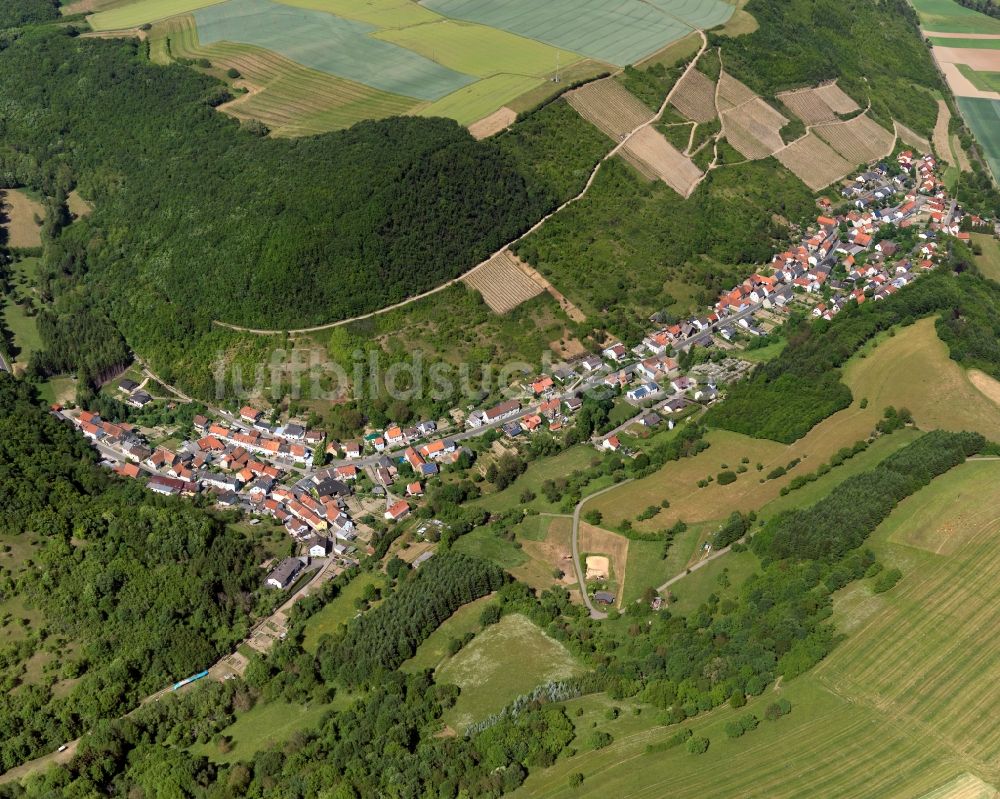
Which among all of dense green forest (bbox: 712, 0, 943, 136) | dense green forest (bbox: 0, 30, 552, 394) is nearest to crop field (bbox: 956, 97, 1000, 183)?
dense green forest (bbox: 712, 0, 943, 136)

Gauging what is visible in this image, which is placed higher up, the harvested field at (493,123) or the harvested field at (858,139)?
the harvested field at (493,123)

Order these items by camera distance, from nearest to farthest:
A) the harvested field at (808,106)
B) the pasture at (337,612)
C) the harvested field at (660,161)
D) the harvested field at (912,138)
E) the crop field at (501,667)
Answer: the crop field at (501,667) < the pasture at (337,612) < the harvested field at (660,161) < the harvested field at (808,106) < the harvested field at (912,138)

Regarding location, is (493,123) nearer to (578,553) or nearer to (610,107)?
(610,107)

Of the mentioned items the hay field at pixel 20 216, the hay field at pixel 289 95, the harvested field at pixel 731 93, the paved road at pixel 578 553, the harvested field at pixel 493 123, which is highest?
the hay field at pixel 289 95

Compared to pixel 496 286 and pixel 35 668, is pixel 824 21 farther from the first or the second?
pixel 35 668

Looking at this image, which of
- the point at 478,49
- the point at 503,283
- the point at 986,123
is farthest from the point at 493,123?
the point at 986,123

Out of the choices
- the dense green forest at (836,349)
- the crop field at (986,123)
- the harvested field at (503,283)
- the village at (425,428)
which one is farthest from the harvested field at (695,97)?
the crop field at (986,123)

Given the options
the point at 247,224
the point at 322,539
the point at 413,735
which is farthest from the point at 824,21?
the point at 413,735

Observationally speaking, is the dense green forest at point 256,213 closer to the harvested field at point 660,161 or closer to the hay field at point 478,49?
the harvested field at point 660,161

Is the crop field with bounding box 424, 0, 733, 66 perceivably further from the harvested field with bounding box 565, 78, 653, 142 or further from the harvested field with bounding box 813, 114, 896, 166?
the harvested field with bounding box 813, 114, 896, 166
